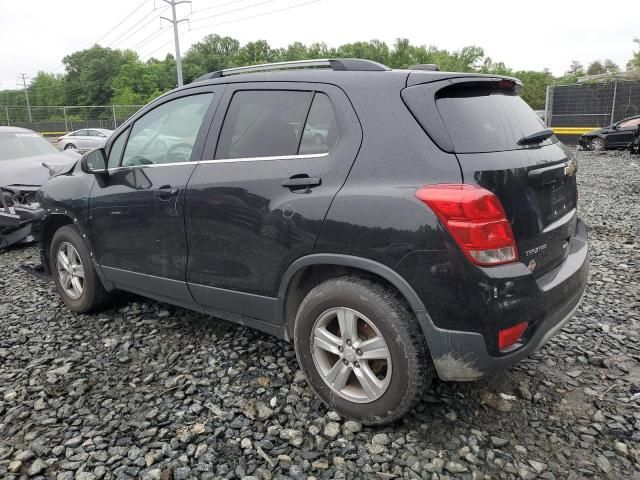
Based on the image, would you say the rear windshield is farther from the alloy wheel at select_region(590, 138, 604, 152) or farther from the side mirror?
the alloy wheel at select_region(590, 138, 604, 152)

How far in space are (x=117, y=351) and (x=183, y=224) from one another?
1.14 metres

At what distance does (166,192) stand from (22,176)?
497 cm

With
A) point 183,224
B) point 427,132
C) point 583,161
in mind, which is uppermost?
point 427,132

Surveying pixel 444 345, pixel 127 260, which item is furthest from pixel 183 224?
pixel 444 345

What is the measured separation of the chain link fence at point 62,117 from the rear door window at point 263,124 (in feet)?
125

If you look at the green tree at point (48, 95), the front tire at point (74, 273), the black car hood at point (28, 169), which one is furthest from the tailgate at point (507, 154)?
the green tree at point (48, 95)

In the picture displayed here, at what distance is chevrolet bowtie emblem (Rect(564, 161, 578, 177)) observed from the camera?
2.82m

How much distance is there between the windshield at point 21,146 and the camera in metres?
7.92

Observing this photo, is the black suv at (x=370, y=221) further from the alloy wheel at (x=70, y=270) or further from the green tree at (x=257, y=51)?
the green tree at (x=257, y=51)

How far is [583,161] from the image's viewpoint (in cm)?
1633

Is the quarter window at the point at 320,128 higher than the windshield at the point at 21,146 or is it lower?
higher

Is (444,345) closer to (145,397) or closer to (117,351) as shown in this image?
(145,397)

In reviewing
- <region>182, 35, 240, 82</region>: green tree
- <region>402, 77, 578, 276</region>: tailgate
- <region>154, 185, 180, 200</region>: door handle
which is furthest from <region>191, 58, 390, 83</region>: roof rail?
<region>182, 35, 240, 82</region>: green tree

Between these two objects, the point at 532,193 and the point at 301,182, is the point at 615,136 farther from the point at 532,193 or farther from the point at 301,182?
the point at 301,182
